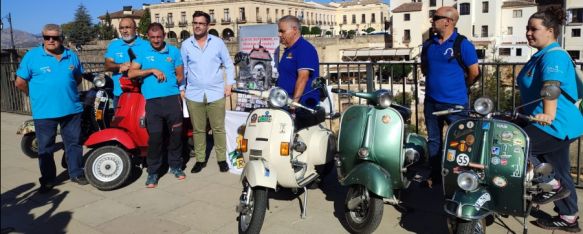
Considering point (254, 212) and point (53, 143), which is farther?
point (53, 143)

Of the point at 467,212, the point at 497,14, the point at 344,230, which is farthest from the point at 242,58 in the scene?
the point at 497,14

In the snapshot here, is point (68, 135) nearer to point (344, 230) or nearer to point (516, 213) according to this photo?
point (344, 230)

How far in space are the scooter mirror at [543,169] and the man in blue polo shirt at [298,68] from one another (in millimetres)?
1766

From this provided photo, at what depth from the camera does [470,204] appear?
297cm

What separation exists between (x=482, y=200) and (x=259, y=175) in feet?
5.02

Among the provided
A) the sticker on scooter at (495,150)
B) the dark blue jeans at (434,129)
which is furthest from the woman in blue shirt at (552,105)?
the dark blue jeans at (434,129)

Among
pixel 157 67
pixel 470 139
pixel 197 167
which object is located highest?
pixel 157 67

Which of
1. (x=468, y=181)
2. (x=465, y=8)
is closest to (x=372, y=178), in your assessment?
(x=468, y=181)

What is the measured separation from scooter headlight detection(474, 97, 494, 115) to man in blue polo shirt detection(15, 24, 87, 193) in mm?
3847

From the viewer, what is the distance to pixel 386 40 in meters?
55.1

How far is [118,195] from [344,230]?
2.35 m

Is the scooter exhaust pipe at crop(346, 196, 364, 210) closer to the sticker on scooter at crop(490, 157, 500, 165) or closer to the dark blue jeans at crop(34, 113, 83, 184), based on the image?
the sticker on scooter at crop(490, 157, 500, 165)

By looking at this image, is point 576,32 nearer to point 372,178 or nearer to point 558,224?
point 558,224

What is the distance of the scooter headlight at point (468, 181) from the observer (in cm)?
301
